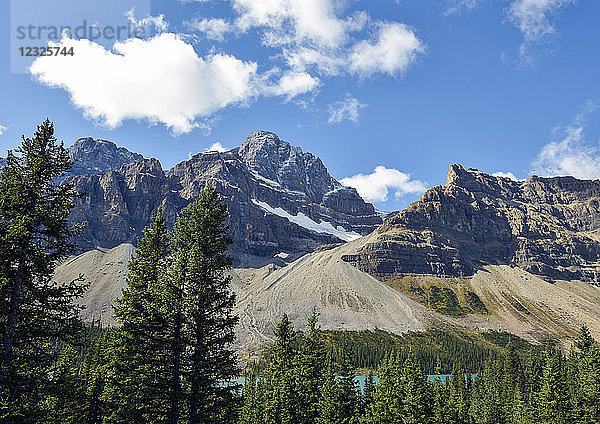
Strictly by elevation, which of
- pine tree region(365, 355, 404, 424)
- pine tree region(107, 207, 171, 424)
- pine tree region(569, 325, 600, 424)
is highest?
pine tree region(107, 207, 171, 424)

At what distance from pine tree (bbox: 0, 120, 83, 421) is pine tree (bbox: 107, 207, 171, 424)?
16.9 ft

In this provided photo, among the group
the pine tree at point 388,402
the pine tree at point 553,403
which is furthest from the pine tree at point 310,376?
the pine tree at point 553,403

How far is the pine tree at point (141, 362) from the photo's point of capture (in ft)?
67.4

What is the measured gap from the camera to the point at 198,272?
70.6 feet

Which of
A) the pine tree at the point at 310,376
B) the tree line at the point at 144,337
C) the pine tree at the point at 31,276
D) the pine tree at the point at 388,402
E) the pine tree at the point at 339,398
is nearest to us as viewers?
the pine tree at the point at 31,276

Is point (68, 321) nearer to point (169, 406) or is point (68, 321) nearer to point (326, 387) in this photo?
point (169, 406)

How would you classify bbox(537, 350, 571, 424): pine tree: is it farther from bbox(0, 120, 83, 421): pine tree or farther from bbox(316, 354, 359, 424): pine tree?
bbox(0, 120, 83, 421): pine tree

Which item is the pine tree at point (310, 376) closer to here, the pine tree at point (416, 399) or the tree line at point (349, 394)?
the tree line at point (349, 394)

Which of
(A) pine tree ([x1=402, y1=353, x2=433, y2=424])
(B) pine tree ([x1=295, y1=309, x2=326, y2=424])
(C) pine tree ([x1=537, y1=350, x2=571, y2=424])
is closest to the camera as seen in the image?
(A) pine tree ([x1=402, y1=353, x2=433, y2=424])

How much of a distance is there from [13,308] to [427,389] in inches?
1206

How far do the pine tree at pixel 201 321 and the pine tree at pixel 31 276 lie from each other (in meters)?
5.71

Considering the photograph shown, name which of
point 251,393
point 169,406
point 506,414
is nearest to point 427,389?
point 169,406

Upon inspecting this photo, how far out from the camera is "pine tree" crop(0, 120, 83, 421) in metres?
15.2

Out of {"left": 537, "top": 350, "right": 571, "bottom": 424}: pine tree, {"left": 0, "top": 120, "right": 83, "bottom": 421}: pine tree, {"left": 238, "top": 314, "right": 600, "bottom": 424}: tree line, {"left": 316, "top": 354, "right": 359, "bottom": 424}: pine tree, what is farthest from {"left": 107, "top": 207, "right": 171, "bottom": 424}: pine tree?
{"left": 537, "top": 350, "right": 571, "bottom": 424}: pine tree
